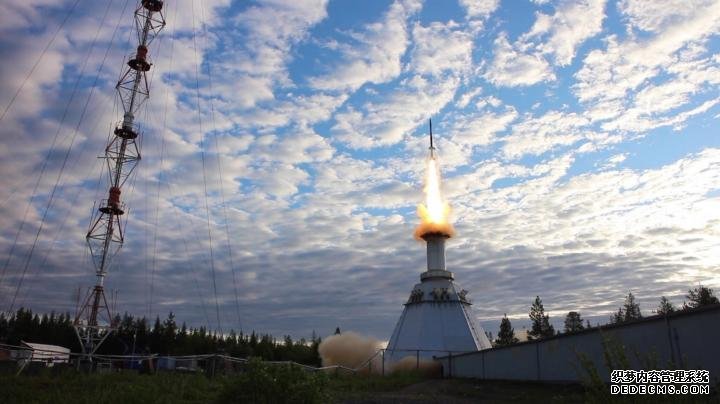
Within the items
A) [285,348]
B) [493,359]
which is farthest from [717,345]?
[285,348]

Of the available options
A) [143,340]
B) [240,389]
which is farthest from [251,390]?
[143,340]

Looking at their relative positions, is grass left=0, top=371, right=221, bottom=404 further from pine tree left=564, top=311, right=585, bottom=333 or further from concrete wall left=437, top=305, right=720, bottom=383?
pine tree left=564, top=311, right=585, bottom=333

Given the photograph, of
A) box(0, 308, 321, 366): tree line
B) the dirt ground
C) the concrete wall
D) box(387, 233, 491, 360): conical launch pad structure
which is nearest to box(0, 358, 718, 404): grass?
the dirt ground

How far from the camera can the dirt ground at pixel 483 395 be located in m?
22.7

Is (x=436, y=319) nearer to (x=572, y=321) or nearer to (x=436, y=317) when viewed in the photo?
(x=436, y=317)

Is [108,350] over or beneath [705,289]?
beneath

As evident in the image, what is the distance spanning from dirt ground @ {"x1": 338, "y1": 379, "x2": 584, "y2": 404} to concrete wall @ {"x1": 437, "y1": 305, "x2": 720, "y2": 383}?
121 cm

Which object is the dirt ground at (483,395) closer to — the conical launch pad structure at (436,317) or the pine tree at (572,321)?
the conical launch pad structure at (436,317)

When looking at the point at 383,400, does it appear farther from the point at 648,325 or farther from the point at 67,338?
the point at 67,338

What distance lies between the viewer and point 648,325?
69.9 ft

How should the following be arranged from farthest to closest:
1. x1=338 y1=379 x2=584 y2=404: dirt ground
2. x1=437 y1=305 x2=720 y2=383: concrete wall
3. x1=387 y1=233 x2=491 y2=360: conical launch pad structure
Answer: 1. x1=387 y1=233 x2=491 y2=360: conical launch pad structure
2. x1=338 y1=379 x2=584 y2=404: dirt ground
3. x1=437 y1=305 x2=720 y2=383: concrete wall

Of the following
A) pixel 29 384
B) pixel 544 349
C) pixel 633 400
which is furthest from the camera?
pixel 544 349

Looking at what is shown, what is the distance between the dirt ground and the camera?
893 inches

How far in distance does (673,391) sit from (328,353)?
50693 mm
